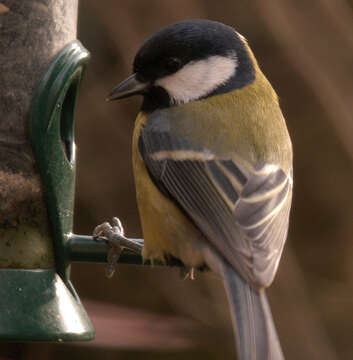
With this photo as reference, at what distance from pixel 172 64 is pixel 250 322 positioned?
1.21 metres

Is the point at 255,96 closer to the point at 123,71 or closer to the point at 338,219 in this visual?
the point at 123,71

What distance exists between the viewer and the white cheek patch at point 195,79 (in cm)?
380

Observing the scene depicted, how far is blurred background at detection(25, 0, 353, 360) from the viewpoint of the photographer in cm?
652

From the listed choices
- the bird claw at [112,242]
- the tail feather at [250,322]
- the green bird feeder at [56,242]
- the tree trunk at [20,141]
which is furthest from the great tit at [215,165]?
the tree trunk at [20,141]

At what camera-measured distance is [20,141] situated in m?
3.63

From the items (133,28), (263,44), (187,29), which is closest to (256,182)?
(187,29)

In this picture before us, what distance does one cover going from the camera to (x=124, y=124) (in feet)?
23.5

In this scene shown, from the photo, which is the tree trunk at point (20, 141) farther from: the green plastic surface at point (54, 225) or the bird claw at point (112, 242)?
the bird claw at point (112, 242)

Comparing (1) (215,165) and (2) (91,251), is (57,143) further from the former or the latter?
(1) (215,165)

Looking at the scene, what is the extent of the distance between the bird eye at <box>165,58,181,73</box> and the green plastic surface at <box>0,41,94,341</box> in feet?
1.18

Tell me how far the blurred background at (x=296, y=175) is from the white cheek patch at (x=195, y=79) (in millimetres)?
2102

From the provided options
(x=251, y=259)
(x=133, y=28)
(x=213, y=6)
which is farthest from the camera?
(x=213, y=6)

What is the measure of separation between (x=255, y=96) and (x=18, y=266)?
4.20 feet

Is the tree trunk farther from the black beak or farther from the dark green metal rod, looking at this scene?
the black beak
